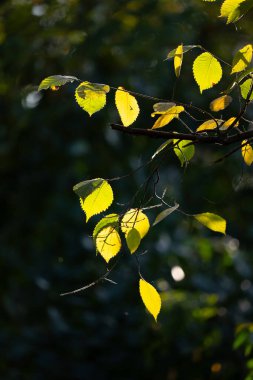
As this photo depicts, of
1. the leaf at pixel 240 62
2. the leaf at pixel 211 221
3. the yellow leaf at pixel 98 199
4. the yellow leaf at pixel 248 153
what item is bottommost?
the leaf at pixel 211 221

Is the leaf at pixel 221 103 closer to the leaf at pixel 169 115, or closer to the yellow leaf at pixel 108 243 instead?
the leaf at pixel 169 115

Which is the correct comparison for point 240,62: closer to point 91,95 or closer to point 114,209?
point 91,95

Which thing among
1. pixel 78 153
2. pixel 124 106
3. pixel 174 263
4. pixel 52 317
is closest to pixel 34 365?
pixel 52 317

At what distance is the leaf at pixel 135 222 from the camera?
882 millimetres

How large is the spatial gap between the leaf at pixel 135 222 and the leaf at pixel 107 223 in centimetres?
1

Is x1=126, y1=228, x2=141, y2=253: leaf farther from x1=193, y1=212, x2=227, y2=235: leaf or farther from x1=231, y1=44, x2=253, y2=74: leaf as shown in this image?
x1=231, y1=44, x2=253, y2=74: leaf

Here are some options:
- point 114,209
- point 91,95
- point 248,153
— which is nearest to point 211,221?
point 248,153

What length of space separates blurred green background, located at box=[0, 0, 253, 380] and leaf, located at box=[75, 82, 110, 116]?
1.88 m

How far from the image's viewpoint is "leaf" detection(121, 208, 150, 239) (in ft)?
2.89

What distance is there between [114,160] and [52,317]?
3.34 feet

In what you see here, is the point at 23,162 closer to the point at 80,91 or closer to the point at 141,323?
the point at 141,323

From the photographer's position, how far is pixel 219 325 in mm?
2898

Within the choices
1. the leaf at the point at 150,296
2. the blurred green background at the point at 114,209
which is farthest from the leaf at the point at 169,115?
the blurred green background at the point at 114,209

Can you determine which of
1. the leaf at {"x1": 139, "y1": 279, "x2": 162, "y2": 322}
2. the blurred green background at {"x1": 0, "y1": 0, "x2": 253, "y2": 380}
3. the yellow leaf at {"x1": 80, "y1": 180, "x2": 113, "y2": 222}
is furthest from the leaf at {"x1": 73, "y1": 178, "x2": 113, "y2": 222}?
the blurred green background at {"x1": 0, "y1": 0, "x2": 253, "y2": 380}
